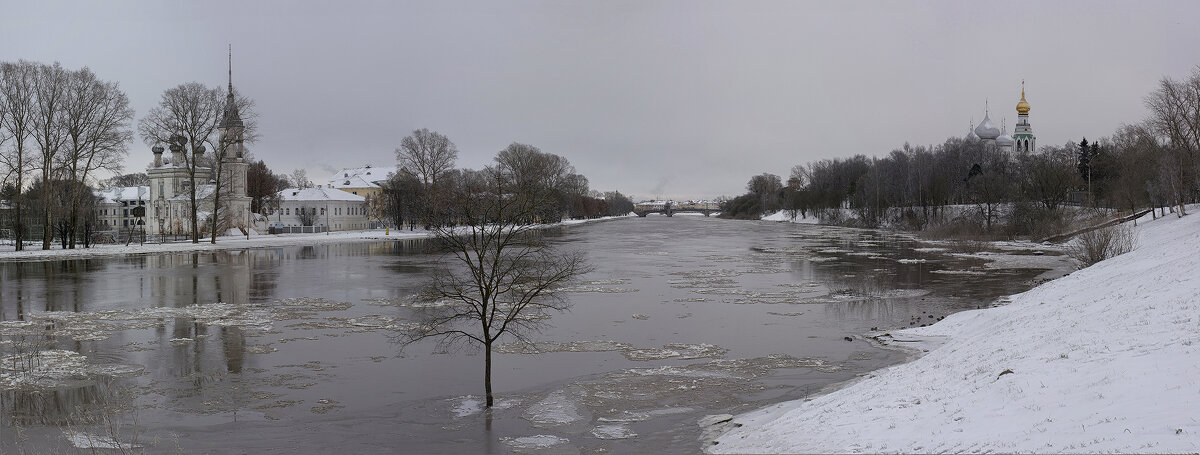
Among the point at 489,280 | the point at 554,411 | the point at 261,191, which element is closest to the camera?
the point at 554,411

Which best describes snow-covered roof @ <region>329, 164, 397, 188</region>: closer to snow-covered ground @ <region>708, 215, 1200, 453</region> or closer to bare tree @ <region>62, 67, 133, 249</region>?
bare tree @ <region>62, 67, 133, 249</region>

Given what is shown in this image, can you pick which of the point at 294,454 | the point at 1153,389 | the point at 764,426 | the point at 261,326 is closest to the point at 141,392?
the point at 294,454

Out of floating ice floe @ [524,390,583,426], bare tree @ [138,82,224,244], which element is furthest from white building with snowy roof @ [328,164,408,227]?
floating ice floe @ [524,390,583,426]

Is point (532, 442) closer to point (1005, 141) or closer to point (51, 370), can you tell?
point (51, 370)

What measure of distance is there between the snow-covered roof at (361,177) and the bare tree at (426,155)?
30.2 meters

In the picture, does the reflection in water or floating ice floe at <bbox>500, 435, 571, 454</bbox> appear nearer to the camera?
floating ice floe at <bbox>500, 435, 571, 454</bbox>

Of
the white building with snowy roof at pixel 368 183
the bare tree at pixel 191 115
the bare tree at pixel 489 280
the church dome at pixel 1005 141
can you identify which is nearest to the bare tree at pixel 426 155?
the white building with snowy roof at pixel 368 183

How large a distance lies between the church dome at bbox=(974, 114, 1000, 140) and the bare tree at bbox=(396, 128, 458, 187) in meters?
112

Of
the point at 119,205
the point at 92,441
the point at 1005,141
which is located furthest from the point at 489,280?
the point at 1005,141

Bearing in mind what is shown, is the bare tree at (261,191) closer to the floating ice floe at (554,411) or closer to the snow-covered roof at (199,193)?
the snow-covered roof at (199,193)

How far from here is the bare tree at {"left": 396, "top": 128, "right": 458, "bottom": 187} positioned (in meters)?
97.1

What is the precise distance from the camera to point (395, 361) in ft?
55.8

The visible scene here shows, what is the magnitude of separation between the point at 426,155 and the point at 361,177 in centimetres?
4138

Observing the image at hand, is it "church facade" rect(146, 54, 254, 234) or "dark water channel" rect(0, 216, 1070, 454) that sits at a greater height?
"church facade" rect(146, 54, 254, 234)
